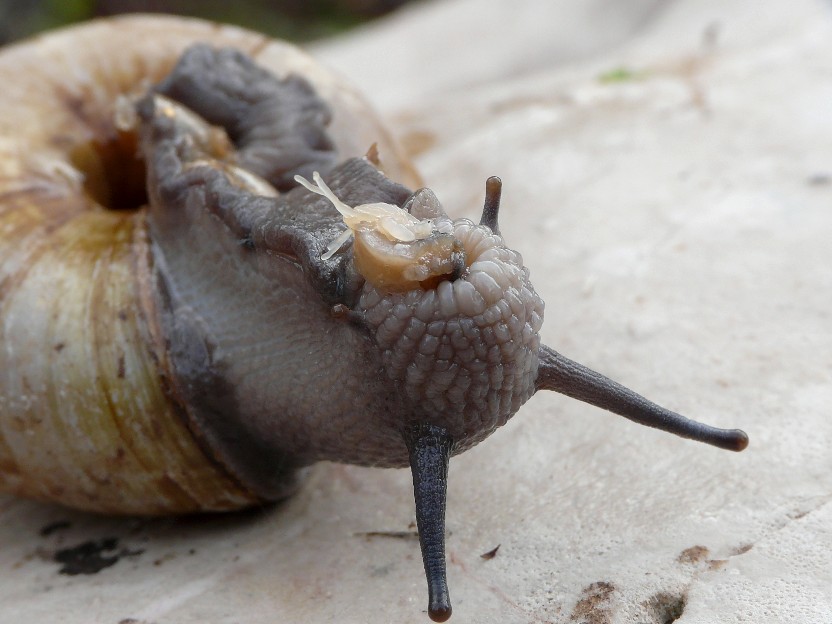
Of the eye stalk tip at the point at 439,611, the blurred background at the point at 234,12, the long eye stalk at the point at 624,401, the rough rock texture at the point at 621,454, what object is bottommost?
the blurred background at the point at 234,12

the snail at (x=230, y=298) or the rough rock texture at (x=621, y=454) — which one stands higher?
the snail at (x=230, y=298)

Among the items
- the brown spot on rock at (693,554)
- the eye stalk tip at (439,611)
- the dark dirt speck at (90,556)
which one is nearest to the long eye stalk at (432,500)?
the eye stalk tip at (439,611)

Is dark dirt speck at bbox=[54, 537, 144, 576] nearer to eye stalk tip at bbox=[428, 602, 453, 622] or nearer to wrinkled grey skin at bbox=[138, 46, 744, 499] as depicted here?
wrinkled grey skin at bbox=[138, 46, 744, 499]

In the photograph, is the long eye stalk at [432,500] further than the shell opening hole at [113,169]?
No

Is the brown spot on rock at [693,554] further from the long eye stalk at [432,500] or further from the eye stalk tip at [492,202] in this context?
the eye stalk tip at [492,202]

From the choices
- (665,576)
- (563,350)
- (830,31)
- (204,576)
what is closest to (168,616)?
(204,576)

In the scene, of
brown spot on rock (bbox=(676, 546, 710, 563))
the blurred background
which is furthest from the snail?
the blurred background

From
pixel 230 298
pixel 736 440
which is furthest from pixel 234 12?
pixel 736 440

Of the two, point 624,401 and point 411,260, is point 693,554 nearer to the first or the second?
point 624,401
